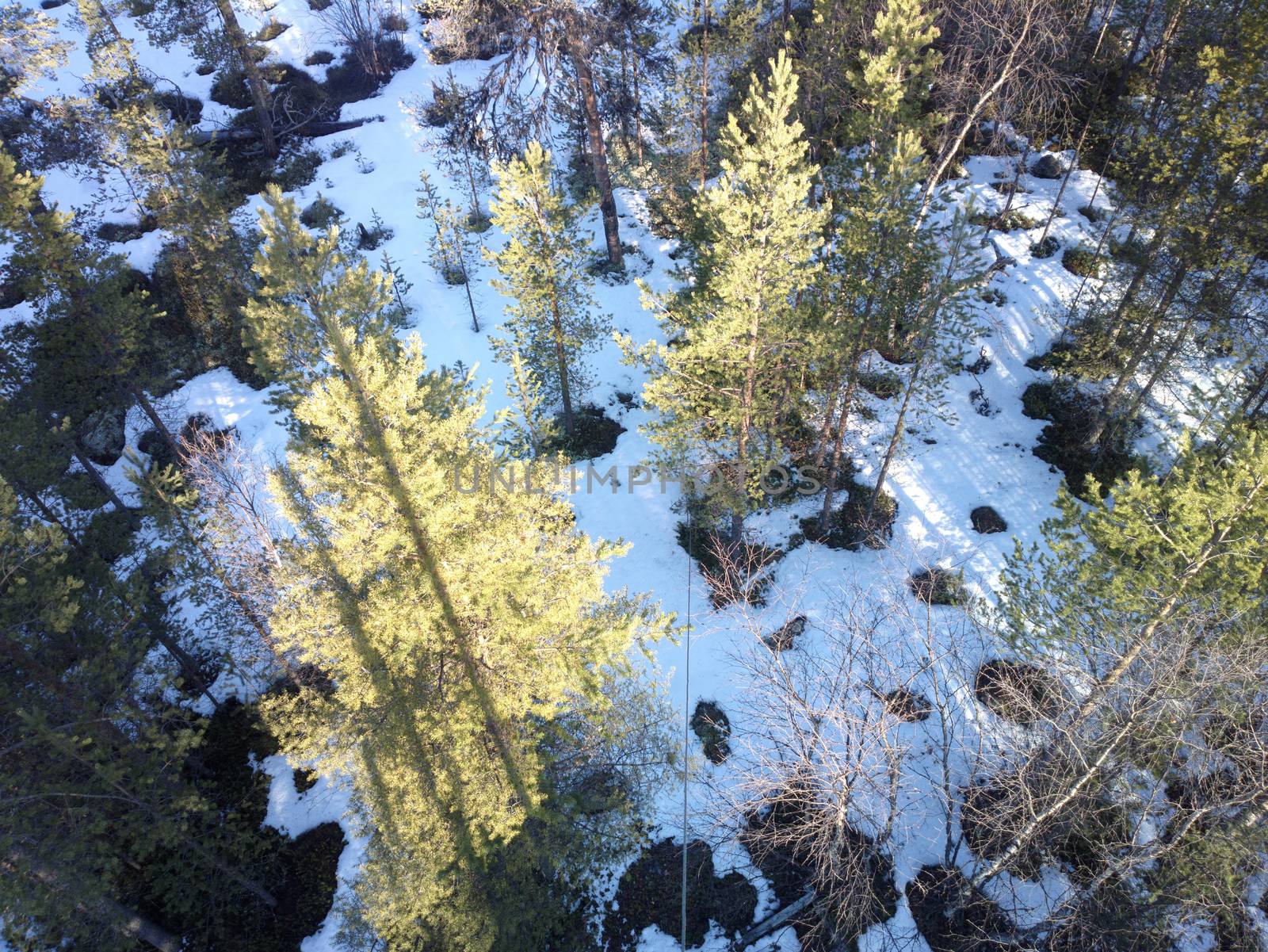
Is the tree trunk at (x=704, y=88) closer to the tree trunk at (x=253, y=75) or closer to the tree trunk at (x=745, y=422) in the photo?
the tree trunk at (x=745, y=422)

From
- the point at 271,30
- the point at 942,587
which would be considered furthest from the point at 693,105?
the point at 271,30

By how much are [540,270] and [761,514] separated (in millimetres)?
9245

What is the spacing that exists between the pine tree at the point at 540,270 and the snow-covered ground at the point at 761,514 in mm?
2171

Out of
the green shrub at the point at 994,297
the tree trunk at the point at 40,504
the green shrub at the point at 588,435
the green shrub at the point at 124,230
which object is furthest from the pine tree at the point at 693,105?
the green shrub at the point at 124,230

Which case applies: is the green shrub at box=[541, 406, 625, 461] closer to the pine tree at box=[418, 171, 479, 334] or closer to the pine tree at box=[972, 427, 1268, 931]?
the pine tree at box=[418, 171, 479, 334]

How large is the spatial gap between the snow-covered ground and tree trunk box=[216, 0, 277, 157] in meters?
2.98

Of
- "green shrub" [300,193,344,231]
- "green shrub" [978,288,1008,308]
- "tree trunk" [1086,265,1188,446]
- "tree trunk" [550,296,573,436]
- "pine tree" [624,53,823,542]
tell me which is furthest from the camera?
"green shrub" [300,193,344,231]

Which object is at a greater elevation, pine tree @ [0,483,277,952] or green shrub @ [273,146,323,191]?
green shrub @ [273,146,323,191]

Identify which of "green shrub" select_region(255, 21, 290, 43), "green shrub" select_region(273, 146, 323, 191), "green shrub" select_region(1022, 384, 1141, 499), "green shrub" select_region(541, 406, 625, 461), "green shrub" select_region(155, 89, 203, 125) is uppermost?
"green shrub" select_region(255, 21, 290, 43)

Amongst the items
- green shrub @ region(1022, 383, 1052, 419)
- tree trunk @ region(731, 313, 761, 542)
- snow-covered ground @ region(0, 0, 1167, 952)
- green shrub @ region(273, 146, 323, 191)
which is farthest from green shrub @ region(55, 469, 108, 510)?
green shrub @ region(1022, 383, 1052, 419)

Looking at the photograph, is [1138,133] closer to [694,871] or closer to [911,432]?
[911,432]

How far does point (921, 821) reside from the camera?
1211 centimetres

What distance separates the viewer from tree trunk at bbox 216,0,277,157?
80.4ft

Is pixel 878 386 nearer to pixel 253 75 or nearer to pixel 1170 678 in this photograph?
pixel 1170 678
